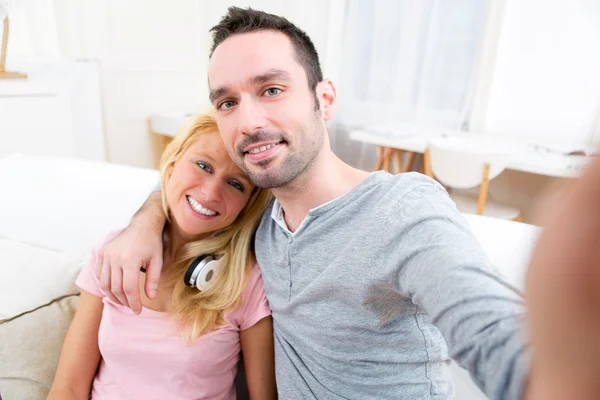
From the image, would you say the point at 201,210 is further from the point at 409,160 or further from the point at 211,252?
the point at 409,160

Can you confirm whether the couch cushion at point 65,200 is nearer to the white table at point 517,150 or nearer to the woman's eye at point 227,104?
the woman's eye at point 227,104

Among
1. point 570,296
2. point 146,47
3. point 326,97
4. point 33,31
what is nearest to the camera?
point 570,296

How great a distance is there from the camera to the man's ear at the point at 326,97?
0.98 meters

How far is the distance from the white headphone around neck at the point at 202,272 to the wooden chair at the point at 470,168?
163 centimetres

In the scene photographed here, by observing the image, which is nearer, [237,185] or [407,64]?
[237,185]

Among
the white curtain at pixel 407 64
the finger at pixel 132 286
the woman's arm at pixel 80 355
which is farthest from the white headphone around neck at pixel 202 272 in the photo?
the white curtain at pixel 407 64

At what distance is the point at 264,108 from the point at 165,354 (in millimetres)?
546

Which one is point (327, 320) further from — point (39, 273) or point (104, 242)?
point (39, 273)

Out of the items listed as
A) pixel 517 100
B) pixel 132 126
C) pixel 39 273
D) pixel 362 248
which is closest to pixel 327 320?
pixel 362 248

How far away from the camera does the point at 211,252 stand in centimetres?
97

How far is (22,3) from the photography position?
230 cm

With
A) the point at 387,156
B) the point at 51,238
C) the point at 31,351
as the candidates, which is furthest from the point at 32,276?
the point at 387,156

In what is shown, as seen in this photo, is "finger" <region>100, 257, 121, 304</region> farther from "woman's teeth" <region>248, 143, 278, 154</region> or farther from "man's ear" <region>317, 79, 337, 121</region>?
"man's ear" <region>317, 79, 337, 121</region>

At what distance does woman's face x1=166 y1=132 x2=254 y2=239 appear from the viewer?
36.4 inches
